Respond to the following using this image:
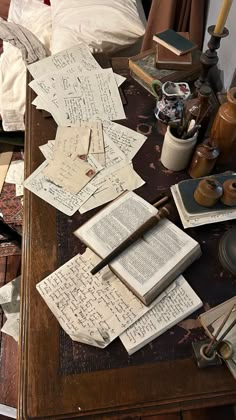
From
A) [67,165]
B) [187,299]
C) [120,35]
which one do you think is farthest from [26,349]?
[120,35]

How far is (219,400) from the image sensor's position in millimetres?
Result: 680

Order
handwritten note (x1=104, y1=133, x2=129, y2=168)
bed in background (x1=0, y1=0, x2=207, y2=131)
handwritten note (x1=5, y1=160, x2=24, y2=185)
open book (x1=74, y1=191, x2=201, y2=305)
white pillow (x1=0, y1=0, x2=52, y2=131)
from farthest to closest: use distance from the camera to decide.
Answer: handwritten note (x1=5, y1=160, x2=24, y2=185), white pillow (x1=0, y1=0, x2=52, y2=131), bed in background (x1=0, y1=0, x2=207, y2=131), handwritten note (x1=104, y1=133, x2=129, y2=168), open book (x1=74, y1=191, x2=201, y2=305)

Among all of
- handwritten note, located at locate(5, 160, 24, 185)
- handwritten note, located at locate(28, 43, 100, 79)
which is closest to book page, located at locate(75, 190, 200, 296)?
handwritten note, located at locate(28, 43, 100, 79)

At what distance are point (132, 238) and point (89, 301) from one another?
0.56 ft

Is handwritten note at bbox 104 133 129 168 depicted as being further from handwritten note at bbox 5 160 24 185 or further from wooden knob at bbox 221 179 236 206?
handwritten note at bbox 5 160 24 185

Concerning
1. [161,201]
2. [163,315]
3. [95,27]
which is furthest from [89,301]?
[95,27]

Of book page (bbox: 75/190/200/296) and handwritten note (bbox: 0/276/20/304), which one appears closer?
book page (bbox: 75/190/200/296)

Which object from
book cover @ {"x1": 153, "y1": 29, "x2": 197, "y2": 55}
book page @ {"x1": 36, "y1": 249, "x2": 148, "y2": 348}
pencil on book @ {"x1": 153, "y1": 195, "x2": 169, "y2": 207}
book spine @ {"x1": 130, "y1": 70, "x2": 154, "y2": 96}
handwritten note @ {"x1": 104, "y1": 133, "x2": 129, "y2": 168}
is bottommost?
book page @ {"x1": 36, "y1": 249, "x2": 148, "y2": 348}

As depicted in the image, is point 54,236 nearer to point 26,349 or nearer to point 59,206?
point 59,206

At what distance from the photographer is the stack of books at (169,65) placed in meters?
1.08

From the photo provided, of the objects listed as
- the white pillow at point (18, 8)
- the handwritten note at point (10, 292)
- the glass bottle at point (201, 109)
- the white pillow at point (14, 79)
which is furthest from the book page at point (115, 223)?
the white pillow at point (18, 8)

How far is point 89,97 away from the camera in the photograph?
1109mm

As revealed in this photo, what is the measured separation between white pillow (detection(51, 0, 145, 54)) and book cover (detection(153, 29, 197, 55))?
29cm

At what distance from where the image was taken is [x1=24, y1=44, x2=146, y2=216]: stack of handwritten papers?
0.92 meters
